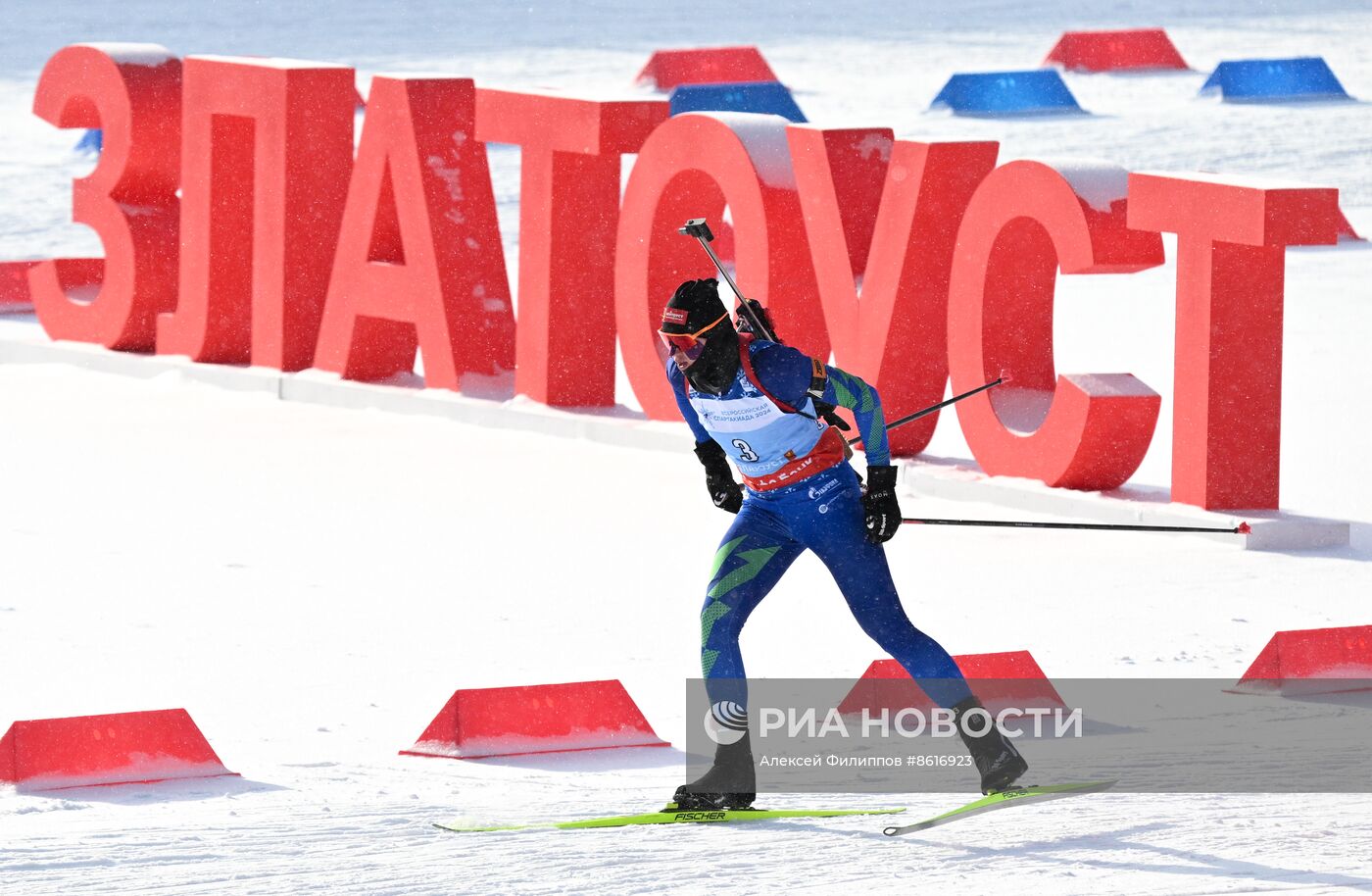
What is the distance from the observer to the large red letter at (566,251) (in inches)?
580

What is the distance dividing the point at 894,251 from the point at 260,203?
15.9ft

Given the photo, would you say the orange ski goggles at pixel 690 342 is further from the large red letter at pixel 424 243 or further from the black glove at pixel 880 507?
the large red letter at pixel 424 243

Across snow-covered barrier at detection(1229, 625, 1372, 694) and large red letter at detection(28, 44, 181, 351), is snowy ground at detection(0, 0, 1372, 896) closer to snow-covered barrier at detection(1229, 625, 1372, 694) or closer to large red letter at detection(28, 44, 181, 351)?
snow-covered barrier at detection(1229, 625, 1372, 694)

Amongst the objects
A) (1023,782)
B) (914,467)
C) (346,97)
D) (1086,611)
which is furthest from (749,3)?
(1023,782)

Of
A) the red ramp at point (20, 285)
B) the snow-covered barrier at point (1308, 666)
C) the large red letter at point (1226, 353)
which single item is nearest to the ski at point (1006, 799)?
the snow-covered barrier at point (1308, 666)

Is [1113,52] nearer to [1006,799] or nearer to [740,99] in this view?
[740,99]

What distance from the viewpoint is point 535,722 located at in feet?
26.2

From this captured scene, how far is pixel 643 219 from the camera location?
14406 millimetres

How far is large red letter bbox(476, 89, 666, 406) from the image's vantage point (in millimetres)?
14727

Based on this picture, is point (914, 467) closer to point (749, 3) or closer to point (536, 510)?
point (536, 510)

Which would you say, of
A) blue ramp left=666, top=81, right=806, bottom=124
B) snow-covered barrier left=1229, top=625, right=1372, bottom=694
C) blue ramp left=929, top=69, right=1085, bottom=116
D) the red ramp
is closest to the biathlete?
snow-covered barrier left=1229, top=625, right=1372, bottom=694

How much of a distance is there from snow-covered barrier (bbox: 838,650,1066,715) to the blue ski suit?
1191 millimetres

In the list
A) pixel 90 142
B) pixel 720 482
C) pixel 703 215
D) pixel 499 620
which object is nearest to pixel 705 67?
pixel 90 142

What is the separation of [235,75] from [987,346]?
591cm
